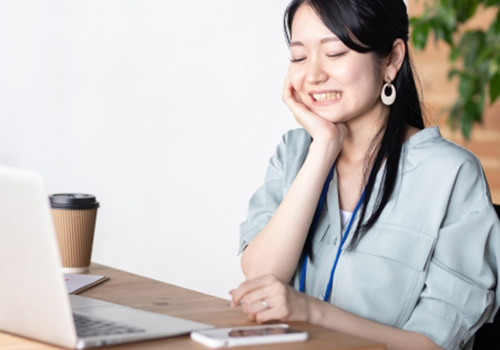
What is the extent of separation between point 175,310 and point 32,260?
347mm

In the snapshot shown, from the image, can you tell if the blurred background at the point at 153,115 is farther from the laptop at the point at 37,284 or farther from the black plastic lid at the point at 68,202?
the laptop at the point at 37,284

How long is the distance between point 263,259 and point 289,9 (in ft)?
1.78

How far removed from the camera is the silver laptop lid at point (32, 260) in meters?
0.96

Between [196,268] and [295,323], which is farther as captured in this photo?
[196,268]

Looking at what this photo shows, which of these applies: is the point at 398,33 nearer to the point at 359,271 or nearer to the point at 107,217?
the point at 359,271

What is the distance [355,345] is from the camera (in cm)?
108

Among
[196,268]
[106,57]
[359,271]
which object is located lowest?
[196,268]

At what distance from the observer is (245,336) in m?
1.06

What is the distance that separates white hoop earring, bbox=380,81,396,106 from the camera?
1735mm

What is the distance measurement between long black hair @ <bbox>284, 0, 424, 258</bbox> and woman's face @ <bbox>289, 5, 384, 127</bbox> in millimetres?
20

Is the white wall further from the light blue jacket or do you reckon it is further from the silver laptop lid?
the silver laptop lid

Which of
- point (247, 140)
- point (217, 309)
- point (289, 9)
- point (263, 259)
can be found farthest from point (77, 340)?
point (247, 140)

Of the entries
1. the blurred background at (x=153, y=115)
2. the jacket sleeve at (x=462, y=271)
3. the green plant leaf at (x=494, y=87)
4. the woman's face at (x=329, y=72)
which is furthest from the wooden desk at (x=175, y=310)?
the green plant leaf at (x=494, y=87)

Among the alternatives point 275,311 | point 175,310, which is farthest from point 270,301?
point 175,310
